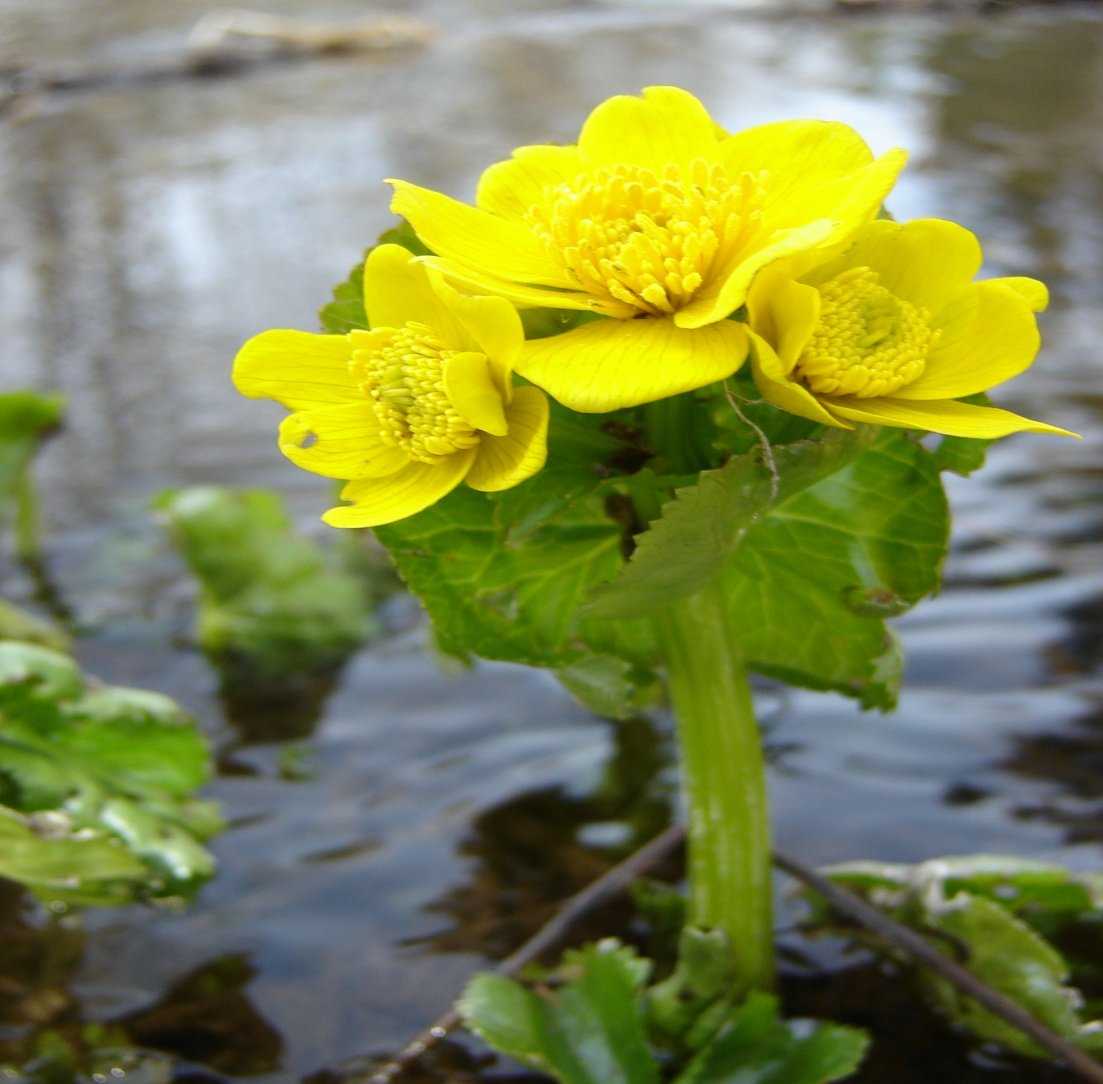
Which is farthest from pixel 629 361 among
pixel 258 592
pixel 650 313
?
pixel 258 592

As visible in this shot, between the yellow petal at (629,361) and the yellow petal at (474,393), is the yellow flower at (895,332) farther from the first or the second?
the yellow petal at (474,393)

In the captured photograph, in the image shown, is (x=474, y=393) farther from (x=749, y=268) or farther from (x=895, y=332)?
(x=895, y=332)

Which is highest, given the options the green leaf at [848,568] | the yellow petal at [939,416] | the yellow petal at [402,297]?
the yellow petal at [402,297]

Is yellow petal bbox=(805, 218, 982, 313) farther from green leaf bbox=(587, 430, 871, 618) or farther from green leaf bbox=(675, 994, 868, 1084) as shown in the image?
green leaf bbox=(675, 994, 868, 1084)

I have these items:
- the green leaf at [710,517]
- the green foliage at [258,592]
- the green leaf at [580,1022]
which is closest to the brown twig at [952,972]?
the green leaf at [580,1022]

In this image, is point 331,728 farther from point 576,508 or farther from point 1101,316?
point 1101,316

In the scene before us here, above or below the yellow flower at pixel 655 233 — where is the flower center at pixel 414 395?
below

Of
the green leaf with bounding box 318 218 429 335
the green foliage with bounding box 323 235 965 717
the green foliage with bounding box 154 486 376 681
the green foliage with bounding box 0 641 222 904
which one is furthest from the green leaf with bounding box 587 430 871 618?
the green foliage with bounding box 154 486 376 681

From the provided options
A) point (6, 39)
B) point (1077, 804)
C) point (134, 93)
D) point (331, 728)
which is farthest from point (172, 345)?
point (6, 39)
